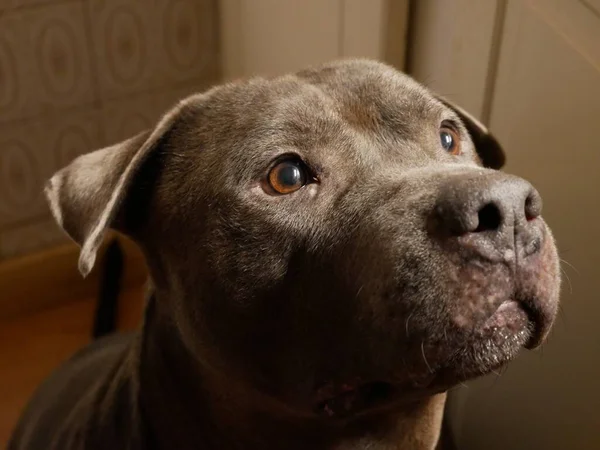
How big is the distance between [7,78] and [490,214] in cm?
193

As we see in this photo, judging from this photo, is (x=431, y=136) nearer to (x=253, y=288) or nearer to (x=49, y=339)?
(x=253, y=288)

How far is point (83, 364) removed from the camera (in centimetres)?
210

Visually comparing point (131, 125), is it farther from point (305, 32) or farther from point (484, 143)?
point (484, 143)

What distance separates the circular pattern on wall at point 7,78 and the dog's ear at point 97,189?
4.15 ft

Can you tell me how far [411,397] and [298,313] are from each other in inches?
7.9

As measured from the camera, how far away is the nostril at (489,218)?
103 cm

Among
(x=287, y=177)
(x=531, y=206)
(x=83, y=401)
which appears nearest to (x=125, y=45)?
(x=83, y=401)

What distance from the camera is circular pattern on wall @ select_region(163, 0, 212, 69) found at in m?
2.71

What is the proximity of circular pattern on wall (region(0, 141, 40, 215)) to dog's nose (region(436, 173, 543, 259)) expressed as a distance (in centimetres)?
194

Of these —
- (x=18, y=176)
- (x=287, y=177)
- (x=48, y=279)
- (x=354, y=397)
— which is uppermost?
(x=287, y=177)

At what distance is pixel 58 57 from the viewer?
2.60 m

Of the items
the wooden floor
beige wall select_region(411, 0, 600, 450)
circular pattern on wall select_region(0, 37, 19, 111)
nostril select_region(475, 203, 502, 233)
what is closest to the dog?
nostril select_region(475, 203, 502, 233)

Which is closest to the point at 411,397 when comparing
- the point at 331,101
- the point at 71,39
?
the point at 331,101

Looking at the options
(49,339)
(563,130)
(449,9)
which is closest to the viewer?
(563,130)
